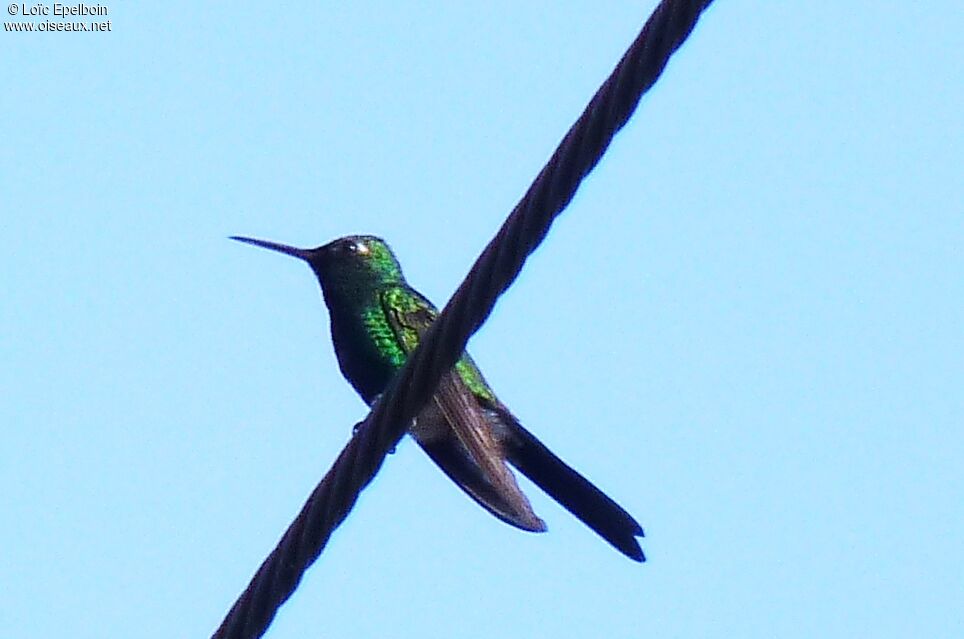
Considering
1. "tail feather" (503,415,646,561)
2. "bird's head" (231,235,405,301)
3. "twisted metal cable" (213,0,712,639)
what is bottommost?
"twisted metal cable" (213,0,712,639)

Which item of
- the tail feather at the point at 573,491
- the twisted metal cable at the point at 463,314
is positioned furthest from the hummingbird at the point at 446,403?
the twisted metal cable at the point at 463,314

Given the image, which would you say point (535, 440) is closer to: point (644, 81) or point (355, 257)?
point (355, 257)

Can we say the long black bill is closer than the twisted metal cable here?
No

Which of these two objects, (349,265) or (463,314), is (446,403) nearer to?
(349,265)

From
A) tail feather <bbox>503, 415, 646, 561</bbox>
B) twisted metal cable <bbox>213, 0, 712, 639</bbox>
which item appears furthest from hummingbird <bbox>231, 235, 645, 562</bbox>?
twisted metal cable <bbox>213, 0, 712, 639</bbox>

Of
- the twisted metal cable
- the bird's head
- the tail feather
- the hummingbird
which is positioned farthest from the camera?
the bird's head

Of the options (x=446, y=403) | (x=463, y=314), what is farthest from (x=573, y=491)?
(x=463, y=314)

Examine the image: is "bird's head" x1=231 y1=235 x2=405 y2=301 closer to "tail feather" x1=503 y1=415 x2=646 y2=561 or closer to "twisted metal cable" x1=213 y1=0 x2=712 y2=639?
"tail feather" x1=503 y1=415 x2=646 y2=561
